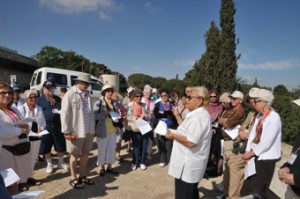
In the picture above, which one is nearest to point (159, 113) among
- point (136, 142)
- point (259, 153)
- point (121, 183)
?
point (136, 142)

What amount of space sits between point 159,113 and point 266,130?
124 inches

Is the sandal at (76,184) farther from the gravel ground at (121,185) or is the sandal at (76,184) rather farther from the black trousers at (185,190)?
the black trousers at (185,190)

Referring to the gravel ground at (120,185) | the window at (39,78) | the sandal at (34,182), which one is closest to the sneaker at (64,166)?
the gravel ground at (120,185)

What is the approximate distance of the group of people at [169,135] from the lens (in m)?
2.56

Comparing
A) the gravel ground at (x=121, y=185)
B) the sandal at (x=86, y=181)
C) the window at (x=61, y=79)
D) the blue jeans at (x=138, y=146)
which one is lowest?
the gravel ground at (x=121, y=185)

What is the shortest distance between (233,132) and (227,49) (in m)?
11.1

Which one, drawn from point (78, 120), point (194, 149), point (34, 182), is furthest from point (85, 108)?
point (194, 149)

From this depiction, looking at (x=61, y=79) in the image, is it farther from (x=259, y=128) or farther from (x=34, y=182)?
(x=259, y=128)

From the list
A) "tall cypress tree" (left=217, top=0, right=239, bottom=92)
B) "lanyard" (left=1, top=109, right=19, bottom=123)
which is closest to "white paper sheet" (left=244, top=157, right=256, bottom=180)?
"lanyard" (left=1, top=109, right=19, bottom=123)

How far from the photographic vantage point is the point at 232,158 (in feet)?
11.5

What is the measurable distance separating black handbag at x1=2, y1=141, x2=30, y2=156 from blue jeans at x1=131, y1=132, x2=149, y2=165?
2.61 metres

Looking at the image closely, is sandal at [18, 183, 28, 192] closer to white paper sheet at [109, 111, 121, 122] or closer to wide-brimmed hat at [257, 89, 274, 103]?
white paper sheet at [109, 111, 121, 122]

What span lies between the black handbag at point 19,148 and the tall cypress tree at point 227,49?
12.1 metres

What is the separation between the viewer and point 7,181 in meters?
2.00
